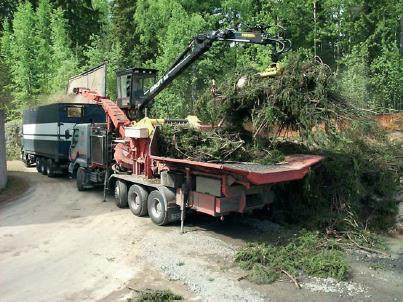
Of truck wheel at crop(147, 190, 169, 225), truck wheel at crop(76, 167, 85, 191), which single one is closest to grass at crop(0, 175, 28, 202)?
truck wheel at crop(76, 167, 85, 191)

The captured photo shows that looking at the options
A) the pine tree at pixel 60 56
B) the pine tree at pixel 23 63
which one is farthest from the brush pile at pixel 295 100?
the pine tree at pixel 23 63

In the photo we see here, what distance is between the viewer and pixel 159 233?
9422mm

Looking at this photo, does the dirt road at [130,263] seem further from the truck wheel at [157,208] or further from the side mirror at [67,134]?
A: the side mirror at [67,134]

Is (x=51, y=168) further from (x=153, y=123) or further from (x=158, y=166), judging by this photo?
(x=158, y=166)

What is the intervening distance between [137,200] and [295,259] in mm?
4764

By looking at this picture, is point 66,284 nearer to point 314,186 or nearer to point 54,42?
point 314,186

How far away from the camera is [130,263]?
25.4 ft

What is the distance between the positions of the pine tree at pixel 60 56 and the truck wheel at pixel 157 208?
21.9 m

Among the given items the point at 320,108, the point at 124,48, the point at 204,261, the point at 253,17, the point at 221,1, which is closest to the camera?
the point at 204,261

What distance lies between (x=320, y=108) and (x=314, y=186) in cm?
169

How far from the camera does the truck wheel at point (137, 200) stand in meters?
10.7

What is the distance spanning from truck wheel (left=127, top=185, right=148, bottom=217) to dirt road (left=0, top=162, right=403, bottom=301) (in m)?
0.21

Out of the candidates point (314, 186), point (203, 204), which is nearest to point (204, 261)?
point (203, 204)

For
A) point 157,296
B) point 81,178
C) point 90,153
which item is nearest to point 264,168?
point 157,296
